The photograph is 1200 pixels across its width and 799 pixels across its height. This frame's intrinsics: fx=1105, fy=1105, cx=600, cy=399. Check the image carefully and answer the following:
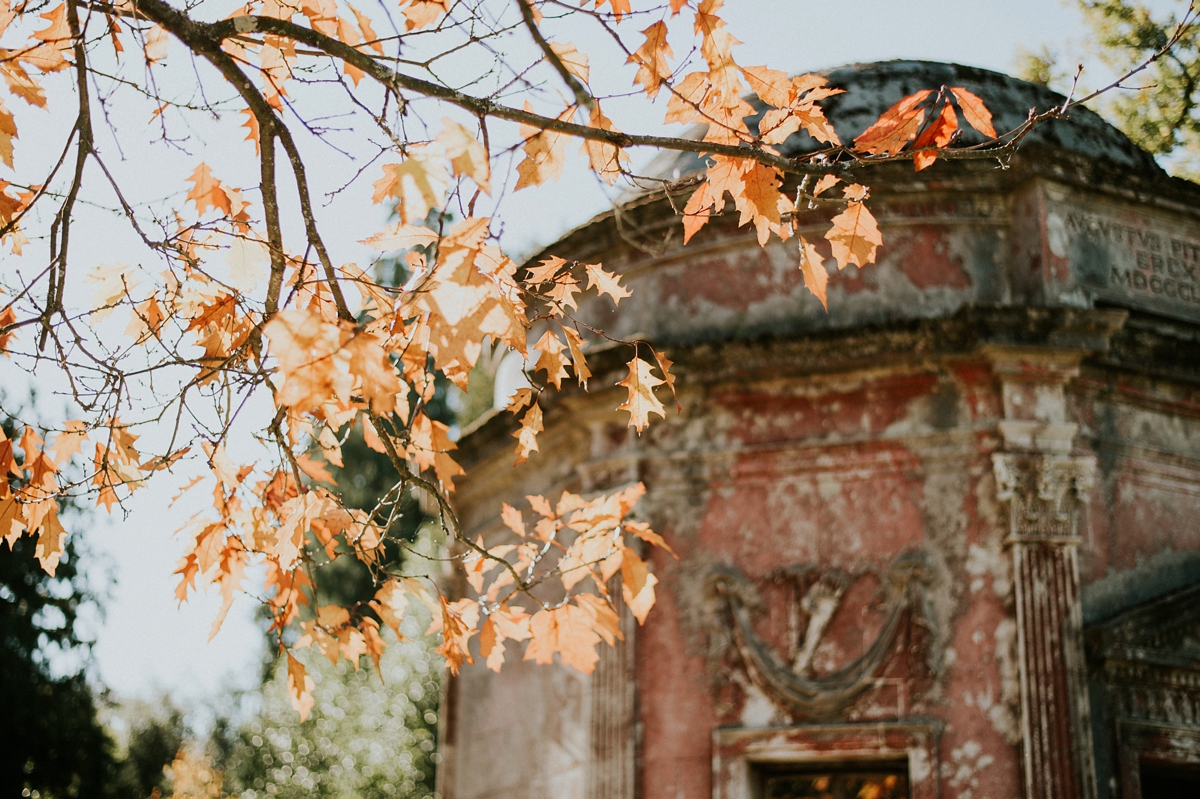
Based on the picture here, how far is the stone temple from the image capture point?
5871 millimetres

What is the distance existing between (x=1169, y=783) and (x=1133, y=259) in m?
3.17

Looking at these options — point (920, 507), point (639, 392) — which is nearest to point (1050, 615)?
point (920, 507)

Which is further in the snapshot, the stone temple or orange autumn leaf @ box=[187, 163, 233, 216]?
the stone temple

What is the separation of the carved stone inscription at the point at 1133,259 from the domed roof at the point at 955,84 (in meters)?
0.61

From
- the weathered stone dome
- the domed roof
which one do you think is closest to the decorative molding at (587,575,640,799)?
the weathered stone dome

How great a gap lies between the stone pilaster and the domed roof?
2.05 metres

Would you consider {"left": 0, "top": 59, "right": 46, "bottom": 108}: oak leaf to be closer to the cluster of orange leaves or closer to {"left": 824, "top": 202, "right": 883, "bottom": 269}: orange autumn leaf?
the cluster of orange leaves

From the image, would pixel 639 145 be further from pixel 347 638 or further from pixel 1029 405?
pixel 1029 405

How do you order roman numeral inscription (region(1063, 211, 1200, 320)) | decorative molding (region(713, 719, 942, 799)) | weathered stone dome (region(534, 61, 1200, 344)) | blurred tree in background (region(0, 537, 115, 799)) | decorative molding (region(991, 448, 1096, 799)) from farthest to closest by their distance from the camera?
blurred tree in background (region(0, 537, 115, 799)), roman numeral inscription (region(1063, 211, 1200, 320)), weathered stone dome (region(534, 61, 1200, 344)), decorative molding (region(713, 719, 942, 799)), decorative molding (region(991, 448, 1096, 799))

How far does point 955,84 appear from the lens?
798cm

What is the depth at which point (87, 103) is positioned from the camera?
10.5ft

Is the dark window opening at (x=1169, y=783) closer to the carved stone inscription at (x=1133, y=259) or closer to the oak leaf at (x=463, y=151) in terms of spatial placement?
the carved stone inscription at (x=1133, y=259)

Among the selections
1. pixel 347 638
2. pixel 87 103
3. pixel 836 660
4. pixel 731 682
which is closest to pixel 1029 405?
pixel 836 660

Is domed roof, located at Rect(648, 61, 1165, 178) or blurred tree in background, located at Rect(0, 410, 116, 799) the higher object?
domed roof, located at Rect(648, 61, 1165, 178)
